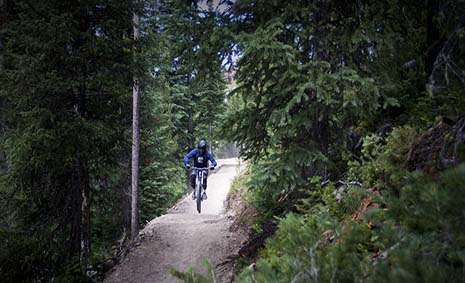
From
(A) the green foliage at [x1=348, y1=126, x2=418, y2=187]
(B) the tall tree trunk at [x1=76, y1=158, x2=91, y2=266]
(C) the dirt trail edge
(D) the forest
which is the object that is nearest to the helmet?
(C) the dirt trail edge

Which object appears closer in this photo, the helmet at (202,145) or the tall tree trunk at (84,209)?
the tall tree trunk at (84,209)

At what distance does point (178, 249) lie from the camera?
956cm

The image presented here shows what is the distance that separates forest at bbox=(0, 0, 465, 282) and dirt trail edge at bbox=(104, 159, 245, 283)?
878 millimetres

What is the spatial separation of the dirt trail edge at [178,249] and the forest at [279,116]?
0.88 metres

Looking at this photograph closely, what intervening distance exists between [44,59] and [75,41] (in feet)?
2.83

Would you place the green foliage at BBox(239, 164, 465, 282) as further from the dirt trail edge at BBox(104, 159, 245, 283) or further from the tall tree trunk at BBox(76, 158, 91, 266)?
the tall tree trunk at BBox(76, 158, 91, 266)

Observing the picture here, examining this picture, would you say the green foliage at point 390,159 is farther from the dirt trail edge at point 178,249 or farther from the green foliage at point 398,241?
the dirt trail edge at point 178,249

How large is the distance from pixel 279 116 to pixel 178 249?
5507mm

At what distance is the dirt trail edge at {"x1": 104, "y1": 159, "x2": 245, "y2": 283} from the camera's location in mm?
8281

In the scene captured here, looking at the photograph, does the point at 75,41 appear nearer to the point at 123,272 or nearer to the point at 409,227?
the point at 123,272

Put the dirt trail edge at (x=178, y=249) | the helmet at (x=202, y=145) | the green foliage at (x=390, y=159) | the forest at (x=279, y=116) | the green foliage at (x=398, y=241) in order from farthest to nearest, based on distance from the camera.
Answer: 1. the helmet at (x=202, y=145)
2. the dirt trail edge at (x=178, y=249)
3. the green foliage at (x=390, y=159)
4. the forest at (x=279, y=116)
5. the green foliage at (x=398, y=241)

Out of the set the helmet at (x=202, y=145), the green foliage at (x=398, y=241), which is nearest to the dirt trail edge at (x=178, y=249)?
the helmet at (x=202, y=145)

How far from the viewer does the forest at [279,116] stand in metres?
3.25

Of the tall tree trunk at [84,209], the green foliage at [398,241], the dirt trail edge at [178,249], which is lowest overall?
the dirt trail edge at [178,249]
